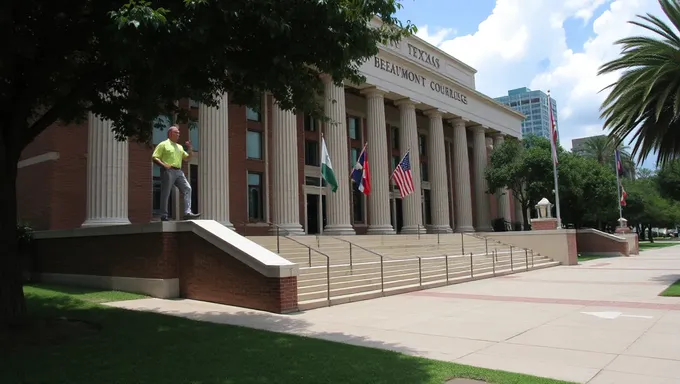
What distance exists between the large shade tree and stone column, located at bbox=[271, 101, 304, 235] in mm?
14096

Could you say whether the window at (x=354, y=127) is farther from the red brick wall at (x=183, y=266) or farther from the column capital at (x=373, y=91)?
the red brick wall at (x=183, y=266)

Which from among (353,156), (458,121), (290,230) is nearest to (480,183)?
(458,121)

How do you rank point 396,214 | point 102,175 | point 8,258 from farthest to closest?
1. point 396,214
2. point 102,175
3. point 8,258

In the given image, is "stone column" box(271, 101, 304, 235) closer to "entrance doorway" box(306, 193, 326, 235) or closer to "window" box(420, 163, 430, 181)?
"entrance doorway" box(306, 193, 326, 235)

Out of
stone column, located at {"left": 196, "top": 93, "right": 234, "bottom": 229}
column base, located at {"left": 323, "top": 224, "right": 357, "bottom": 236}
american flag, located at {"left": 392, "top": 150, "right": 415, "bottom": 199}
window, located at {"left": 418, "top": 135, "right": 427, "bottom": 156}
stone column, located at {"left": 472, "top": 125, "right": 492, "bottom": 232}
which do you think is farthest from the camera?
window, located at {"left": 418, "top": 135, "right": 427, "bottom": 156}

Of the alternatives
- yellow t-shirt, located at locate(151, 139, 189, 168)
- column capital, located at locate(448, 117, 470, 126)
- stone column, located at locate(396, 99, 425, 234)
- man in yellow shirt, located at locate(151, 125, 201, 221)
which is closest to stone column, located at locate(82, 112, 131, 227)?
man in yellow shirt, located at locate(151, 125, 201, 221)

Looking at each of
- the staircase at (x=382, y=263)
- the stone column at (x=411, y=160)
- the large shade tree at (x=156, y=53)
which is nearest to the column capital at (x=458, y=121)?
the stone column at (x=411, y=160)

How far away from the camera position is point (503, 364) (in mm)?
6648

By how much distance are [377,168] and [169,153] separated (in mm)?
18300

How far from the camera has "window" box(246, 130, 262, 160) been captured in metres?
27.8

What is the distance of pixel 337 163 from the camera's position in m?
27.5

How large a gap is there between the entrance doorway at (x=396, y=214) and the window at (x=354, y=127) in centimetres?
530

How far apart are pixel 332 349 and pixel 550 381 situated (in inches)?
115

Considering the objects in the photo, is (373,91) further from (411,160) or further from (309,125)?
(411,160)
